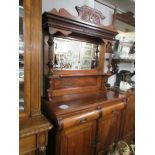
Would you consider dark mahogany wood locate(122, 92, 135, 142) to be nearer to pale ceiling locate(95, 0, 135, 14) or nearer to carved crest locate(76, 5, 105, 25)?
carved crest locate(76, 5, 105, 25)

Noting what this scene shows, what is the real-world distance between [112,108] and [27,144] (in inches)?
40.3

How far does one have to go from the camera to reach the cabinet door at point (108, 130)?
161 centimetres

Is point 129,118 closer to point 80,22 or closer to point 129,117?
point 129,117

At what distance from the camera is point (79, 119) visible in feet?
4.30

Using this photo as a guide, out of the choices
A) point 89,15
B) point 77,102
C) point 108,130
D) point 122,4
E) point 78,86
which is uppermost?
point 122,4

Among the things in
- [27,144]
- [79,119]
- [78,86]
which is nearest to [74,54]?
[78,86]

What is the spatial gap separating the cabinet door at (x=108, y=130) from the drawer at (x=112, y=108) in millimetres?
68

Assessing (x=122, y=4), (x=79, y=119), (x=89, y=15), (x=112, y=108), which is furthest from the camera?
(x=122, y=4)

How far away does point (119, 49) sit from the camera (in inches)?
87.3

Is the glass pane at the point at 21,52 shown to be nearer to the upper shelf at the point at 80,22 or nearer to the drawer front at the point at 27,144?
the drawer front at the point at 27,144

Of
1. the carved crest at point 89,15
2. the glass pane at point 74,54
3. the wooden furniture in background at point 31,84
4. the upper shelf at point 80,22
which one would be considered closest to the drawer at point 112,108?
the glass pane at point 74,54

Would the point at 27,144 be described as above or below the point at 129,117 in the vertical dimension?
above

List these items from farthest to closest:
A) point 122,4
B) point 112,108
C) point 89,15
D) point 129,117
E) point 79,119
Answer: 1. point 122,4
2. point 129,117
3. point 112,108
4. point 89,15
5. point 79,119

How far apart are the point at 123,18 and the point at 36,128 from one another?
2043 millimetres
